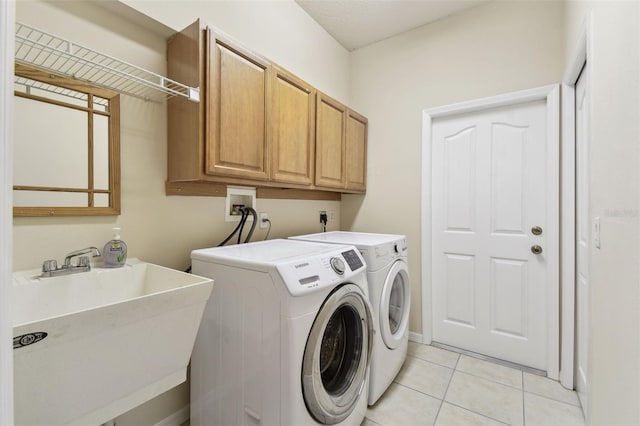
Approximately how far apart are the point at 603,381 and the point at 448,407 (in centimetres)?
88

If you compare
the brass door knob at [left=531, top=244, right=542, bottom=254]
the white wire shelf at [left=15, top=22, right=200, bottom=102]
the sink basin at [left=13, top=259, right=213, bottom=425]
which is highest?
the white wire shelf at [left=15, top=22, right=200, bottom=102]

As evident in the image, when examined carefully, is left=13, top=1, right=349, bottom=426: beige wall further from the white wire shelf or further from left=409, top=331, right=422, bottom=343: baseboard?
left=409, top=331, right=422, bottom=343: baseboard

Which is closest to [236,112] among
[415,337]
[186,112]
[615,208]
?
[186,112]

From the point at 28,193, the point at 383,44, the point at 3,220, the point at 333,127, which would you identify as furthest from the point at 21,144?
→ the point at 383,44

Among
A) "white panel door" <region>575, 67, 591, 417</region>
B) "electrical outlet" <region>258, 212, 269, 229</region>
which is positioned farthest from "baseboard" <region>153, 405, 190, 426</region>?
"white panel door" <region>575, 67, 591, 417</region>

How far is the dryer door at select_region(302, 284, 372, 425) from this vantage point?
122 cm

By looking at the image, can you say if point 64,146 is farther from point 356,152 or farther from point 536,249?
point 536,249

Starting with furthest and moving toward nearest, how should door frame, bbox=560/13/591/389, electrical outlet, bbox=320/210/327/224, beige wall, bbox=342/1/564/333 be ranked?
electrical outlet, bbox=320/210/327/224 → beige wall, bbox=342/1/564/333 → door frame, bbox=560/13/591/389

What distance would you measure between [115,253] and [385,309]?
4.65ft

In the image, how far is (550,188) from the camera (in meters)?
2.00

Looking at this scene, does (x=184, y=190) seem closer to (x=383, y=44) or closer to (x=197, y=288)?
(x=197, y=288)

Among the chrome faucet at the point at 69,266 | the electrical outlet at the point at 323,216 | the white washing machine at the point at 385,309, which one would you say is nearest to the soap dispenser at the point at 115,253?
the chrome faucet at the point at 69,266

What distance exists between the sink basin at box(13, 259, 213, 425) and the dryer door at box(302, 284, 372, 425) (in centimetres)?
53

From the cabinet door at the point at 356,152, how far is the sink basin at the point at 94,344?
1699 mm
